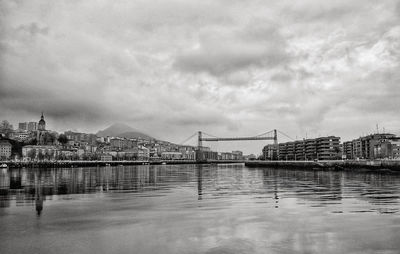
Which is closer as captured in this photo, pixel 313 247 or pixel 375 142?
pixel 313 247

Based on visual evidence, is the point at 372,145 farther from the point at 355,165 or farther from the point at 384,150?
the point at 355,165

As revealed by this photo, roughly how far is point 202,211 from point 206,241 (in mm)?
6812

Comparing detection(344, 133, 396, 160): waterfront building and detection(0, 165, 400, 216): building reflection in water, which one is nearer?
detection(0, 165, 400, 216): building reflection in water

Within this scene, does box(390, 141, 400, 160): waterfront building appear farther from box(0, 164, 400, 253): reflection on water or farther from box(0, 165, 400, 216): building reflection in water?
box(0, 164, 400, 253): reflection on water

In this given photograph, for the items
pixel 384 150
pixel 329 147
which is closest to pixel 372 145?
pixel 384 150

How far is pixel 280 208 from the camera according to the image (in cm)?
2014

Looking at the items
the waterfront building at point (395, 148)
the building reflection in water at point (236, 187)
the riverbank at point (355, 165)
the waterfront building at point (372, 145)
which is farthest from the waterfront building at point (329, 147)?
the building reflection in water at point (236, 187)

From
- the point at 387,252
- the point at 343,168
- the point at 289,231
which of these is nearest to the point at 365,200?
the point at 289,231

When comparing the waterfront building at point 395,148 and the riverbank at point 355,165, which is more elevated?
the waterfront building at point 395,148

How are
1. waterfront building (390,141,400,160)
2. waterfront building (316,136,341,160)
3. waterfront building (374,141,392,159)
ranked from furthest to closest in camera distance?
waterfront building (316,136,341,160) < waterfront building (374,141,392,159) < waterfront building (390,141,400,160)

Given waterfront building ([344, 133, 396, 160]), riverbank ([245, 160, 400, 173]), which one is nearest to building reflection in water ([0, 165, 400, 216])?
riverbank ([245, 160, 400, 173])

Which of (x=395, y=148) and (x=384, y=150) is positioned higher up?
(x=395, y=148)

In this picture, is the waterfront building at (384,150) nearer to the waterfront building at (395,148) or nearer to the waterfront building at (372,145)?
the waterfront building at (372,145)

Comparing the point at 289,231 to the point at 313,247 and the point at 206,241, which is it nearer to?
the point at 313,247
